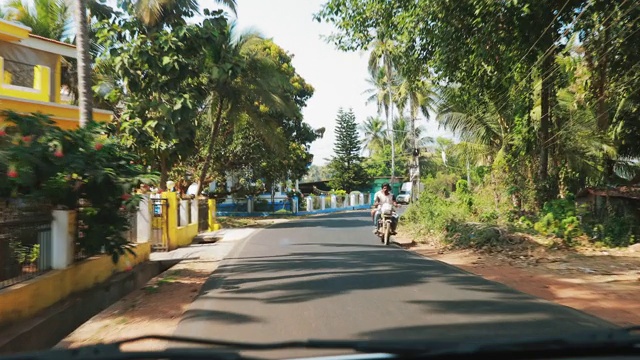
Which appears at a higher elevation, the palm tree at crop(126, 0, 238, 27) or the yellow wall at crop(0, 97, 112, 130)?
the palm tree at crop(126, 0, 238, 27)

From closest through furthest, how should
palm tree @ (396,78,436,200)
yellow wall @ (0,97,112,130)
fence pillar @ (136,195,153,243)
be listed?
fence pillar @ (136,195,153,243) → yellow wall @ (0,97,112,130) → palm tree @ (396,78,436,200)

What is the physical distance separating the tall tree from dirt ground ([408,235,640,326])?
40513 millimetres

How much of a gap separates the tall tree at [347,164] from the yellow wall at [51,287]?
45.0m

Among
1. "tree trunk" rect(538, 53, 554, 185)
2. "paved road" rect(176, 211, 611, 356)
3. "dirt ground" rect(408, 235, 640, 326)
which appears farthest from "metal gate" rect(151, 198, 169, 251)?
"tree trunk" rect(538, 53, 554, 185)

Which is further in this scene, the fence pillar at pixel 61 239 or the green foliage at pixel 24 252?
the fence pillar at pixel 61 239

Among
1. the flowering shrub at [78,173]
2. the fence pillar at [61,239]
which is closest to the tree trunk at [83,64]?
the flowering shrub at [78,173]

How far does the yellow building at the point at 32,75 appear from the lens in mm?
13492

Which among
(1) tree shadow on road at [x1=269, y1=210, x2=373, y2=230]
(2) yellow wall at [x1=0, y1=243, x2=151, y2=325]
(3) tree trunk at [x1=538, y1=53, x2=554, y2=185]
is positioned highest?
(3) tree trunk at [x1=538, y1=53, x2=554, y2=185]

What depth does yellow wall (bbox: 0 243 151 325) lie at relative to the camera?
5.57 metres

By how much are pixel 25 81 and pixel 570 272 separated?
1687 cm

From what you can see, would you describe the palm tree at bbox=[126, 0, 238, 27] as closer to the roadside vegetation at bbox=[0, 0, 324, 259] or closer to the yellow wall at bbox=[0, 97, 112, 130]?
the roadside vegetation at bbox=[0, 0, 324, 259]

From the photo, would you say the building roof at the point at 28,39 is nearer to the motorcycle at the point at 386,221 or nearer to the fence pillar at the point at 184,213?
the fence pillar at the point at 184,213

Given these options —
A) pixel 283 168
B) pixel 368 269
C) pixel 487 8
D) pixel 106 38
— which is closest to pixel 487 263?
pixel 368 269

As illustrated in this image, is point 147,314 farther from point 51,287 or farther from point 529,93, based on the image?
point 529,93
